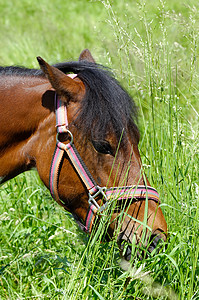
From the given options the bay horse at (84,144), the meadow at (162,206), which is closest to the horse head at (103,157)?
the bay horse at (84,144)

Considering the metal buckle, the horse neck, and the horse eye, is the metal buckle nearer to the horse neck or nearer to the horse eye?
the horse eye

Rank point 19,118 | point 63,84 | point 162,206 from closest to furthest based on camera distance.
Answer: point 63,84 < point 19,118 < point 162,206

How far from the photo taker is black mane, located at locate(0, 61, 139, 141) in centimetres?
241

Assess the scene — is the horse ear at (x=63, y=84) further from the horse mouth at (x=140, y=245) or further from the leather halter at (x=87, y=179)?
the horse mouth at (x=140, y=245)

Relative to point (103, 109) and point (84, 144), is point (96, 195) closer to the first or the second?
point (84, 144)

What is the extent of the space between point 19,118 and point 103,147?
0.57 metres

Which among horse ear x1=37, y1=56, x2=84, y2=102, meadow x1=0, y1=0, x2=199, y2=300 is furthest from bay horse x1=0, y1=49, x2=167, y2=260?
meadow x1=0, y1=0, x2=199, y2=300

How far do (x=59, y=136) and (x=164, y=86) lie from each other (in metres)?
0.98

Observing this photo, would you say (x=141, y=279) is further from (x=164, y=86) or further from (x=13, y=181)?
(x=13, y=181)

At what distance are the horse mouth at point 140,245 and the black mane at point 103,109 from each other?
1.99 ft

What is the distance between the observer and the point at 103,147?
2432mm

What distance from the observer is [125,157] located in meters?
2.45

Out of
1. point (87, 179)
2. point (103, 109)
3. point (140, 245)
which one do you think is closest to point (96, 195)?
point (87, 179)

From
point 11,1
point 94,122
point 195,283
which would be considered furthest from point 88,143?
point 11,1
